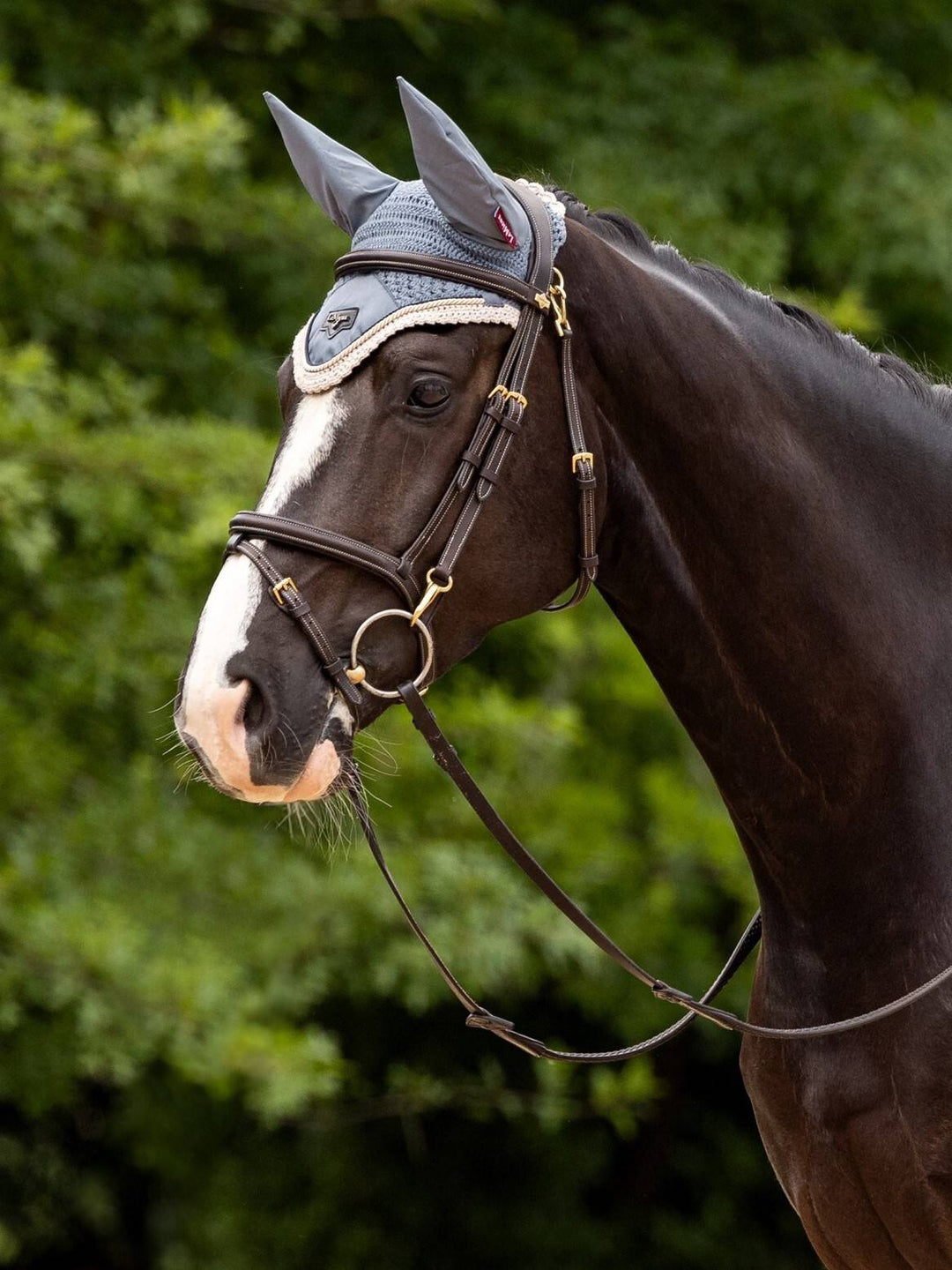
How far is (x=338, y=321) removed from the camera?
2.11 m

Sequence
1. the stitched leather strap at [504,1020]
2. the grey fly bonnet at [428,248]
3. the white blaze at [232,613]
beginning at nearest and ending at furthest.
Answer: the white blaze at [232,613], the grey fly bonnet at [428,248], the stitched leather strap at [504,1020]

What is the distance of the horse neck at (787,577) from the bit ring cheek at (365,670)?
13.9 inches

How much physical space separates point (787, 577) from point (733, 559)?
0.27ft

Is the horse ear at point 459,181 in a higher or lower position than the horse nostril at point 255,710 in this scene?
higher

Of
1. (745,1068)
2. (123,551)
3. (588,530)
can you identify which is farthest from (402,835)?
(588,530)

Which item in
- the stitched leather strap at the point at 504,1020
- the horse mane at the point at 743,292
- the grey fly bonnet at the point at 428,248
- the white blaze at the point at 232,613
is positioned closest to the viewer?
the white blaze at the point at 232,613

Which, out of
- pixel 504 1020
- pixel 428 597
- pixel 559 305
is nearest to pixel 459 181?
pixel 559 305

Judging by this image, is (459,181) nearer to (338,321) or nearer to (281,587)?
(338,321)

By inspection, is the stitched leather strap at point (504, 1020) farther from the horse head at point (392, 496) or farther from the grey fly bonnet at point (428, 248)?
the grey fly bonnet at point (428, 248)

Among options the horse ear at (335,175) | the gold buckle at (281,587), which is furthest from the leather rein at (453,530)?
the horse ear at (335,175)

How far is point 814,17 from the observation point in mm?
7926

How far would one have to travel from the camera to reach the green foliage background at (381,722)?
5336mm

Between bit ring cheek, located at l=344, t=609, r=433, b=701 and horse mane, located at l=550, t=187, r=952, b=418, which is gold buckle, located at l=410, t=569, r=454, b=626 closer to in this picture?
bit ring cheek, located at l=344, t=609, r=433, b=701

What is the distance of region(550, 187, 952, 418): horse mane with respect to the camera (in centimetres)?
236
